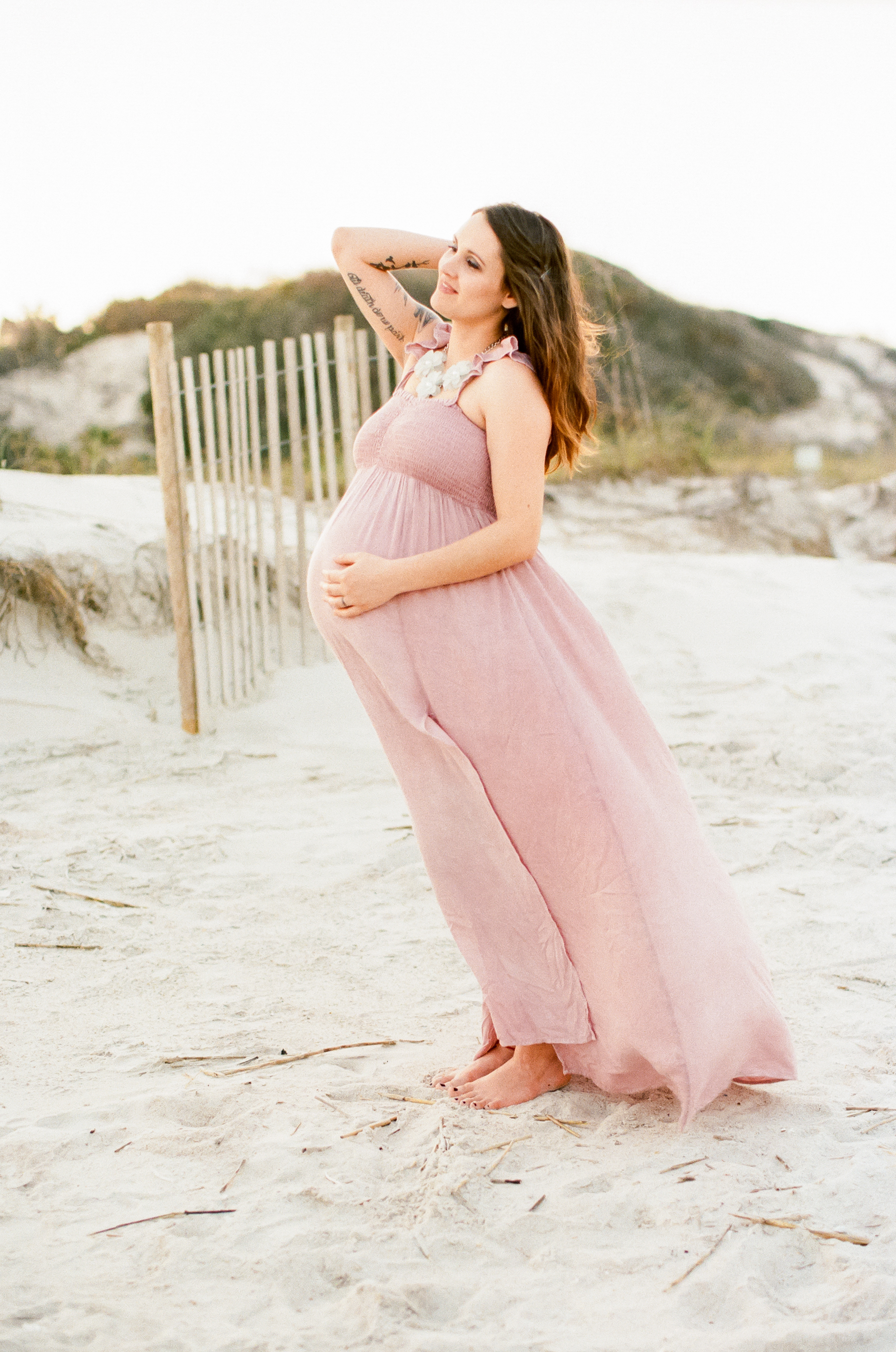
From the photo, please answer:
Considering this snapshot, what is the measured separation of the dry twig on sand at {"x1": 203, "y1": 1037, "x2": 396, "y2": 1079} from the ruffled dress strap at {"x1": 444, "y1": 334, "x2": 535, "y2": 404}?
5.02ft

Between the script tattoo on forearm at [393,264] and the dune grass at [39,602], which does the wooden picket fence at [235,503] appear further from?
the script tattoo on forearm at [393,264]

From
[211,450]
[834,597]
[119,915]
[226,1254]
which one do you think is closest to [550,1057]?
[226,1254]

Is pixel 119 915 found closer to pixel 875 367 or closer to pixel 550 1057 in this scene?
pixel 550 1057

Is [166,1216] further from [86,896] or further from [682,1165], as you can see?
[86,896]

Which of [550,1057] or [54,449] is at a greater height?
[54,449]

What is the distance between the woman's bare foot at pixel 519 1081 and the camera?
8.04 feet

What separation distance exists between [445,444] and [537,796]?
2.30ft

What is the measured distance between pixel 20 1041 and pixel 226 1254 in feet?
3.57

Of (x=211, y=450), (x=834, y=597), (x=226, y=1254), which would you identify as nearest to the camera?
(x=226, y=1254)

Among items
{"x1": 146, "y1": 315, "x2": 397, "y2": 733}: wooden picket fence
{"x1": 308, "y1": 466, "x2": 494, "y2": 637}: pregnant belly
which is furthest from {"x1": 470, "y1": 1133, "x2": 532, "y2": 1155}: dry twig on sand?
{"x1": 146, "y1": 315, "x2": 397, "y2": 733}: wooden picket fence

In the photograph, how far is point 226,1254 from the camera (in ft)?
6.32

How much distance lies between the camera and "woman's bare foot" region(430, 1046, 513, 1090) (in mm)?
2541

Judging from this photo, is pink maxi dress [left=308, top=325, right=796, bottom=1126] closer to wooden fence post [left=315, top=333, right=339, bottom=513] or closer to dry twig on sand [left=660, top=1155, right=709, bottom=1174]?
dry twig on sand [left=660, top=1155, right=709, bottom=1174]

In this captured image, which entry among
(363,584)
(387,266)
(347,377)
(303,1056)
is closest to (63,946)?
(303,1056)
